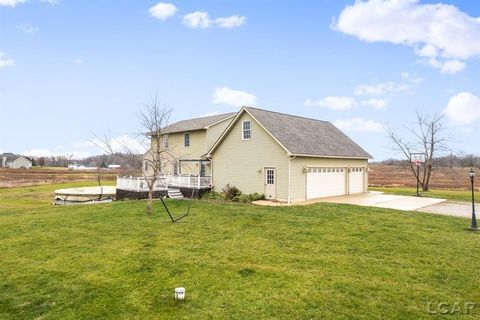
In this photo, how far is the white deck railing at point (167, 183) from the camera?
23.7 metres

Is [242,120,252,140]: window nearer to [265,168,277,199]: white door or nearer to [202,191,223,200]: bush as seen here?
[265,168,277,199]: white door

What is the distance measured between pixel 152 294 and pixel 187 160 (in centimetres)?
2116

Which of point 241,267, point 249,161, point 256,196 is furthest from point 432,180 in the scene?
point 241,267

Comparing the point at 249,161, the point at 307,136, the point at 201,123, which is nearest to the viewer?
the point at 249,161

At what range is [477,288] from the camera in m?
7.35

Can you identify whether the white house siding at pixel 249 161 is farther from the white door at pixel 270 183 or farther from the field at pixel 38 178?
the field at pixel 38 178

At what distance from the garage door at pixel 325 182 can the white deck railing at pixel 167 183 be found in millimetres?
7347

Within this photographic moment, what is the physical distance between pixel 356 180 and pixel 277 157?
9.22 m

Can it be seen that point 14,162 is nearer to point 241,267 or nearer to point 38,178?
point 38,178

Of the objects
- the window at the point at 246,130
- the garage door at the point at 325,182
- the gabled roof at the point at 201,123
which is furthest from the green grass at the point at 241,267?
the gabled roof at the point at 201,123

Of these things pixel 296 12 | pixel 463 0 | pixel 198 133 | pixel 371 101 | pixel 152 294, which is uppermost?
pixel 296 12

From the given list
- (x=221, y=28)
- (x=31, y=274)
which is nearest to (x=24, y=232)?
(x=31, y=274)

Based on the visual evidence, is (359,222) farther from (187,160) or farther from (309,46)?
(187,160)

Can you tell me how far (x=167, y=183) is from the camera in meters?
25.4
